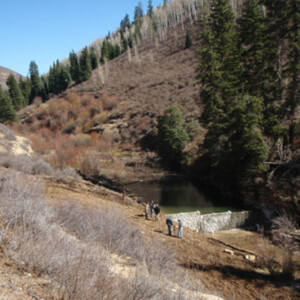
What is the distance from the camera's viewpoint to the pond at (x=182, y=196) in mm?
22234

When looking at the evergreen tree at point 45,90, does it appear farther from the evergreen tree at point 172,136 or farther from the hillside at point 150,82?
the evergreen tree at point 172,136

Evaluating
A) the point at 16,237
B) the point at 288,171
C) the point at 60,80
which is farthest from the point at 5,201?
the point at 60,80

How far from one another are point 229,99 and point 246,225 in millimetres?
12795

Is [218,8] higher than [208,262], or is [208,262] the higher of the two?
[218,8]

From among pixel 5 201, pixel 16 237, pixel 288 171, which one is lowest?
pixel 288 171

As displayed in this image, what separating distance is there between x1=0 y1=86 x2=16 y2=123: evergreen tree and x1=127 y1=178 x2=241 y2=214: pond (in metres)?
35.8

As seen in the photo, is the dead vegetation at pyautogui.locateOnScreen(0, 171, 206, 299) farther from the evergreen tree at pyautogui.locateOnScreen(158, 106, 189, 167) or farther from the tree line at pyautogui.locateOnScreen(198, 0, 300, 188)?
the evergreen tree at pyautogui.locateOnScreen(158, 106, 189, 167)

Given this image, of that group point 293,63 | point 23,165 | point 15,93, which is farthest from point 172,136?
point 15,93

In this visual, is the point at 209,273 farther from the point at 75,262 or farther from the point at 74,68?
the point at 74,68

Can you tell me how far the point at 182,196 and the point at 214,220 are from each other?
878cm

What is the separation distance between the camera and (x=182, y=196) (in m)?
26.2

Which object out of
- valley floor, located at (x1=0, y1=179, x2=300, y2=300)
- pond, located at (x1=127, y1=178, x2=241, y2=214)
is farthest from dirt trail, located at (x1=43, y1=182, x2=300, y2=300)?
pond, located at (x1=127, y1=178, x2=241, y2=214)

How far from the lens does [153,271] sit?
213 inches

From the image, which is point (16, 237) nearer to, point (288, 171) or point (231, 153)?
point (288, 171)
